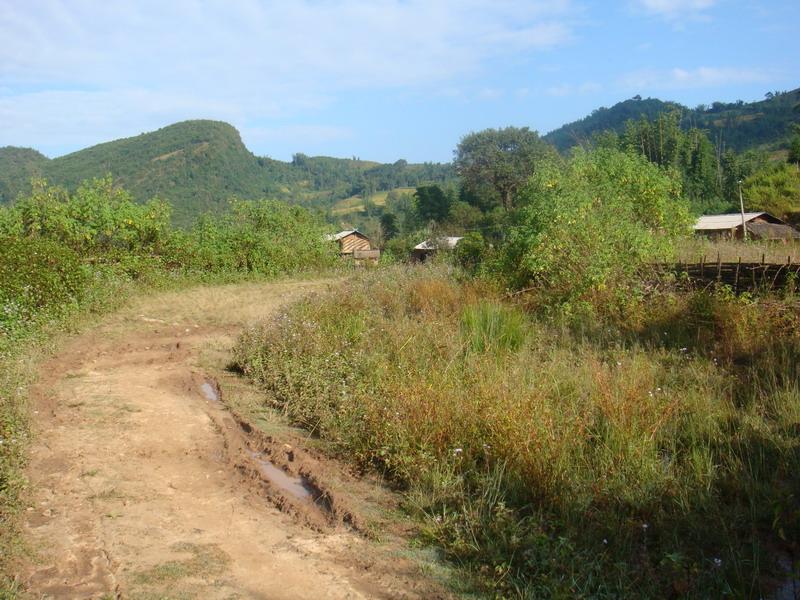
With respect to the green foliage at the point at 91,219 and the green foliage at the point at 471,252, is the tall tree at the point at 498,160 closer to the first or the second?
the green foliage at the point at 471,252

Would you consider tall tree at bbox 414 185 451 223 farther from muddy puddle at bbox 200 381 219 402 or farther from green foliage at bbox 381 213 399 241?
muddy puddle at bbox 200 381 219 402

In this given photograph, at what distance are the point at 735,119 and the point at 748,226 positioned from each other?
6209cm

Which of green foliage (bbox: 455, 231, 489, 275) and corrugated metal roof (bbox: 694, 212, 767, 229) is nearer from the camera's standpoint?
green foliage (bbox: 455, 231, 489, 275)

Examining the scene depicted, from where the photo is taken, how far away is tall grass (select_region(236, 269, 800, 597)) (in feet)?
13.4

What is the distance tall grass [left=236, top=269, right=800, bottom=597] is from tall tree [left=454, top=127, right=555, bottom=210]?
159 ft

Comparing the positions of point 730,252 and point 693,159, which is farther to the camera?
point 693,159

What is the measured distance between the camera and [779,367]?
Answer: 269 inches

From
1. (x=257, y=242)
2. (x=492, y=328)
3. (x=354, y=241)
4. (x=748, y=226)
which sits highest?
(x=257, y=242)

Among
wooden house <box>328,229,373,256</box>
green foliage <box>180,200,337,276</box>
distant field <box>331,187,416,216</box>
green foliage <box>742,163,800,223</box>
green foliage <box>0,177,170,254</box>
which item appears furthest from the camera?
distant field <box>331,187,416,216</box>

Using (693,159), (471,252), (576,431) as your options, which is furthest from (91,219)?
(693,159)

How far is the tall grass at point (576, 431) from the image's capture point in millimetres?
4098

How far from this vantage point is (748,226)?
101 feet

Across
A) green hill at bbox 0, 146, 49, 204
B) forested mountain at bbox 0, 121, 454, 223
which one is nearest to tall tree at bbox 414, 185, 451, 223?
forested mountain at bbox 0, 121, 454, 223

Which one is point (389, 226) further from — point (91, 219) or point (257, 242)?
point (91, 219)
